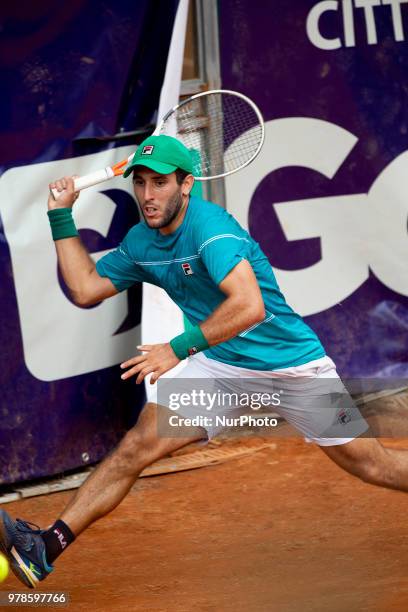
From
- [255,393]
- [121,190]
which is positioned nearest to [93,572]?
[255,393]

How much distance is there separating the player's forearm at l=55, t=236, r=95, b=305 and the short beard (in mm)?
410

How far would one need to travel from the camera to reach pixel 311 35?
6.99m

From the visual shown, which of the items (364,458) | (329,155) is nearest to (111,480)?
(364,458)

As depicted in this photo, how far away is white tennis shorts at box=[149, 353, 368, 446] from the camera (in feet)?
15.8

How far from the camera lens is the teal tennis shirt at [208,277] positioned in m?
4.67

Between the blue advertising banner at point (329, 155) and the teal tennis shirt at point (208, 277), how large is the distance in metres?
2.19

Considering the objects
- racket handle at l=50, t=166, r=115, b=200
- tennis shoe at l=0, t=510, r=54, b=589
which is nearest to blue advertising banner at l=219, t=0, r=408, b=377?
racket handle at l=50, t=166, r=115, b=200

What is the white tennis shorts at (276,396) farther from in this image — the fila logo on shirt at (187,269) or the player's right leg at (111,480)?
the fila logo on shirt at (187,269)

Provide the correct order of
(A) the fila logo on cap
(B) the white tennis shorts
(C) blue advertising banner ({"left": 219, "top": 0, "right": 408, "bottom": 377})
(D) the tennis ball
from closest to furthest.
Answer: (D) the tennis ball, (A) the fila logo on cap, (B) the white tennis shorts, (C) blue advertising banner ({"left": 219, "top": 0, "right": 408, "bottom": 377})

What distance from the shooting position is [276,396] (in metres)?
4.89

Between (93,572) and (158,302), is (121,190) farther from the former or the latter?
(93,572)

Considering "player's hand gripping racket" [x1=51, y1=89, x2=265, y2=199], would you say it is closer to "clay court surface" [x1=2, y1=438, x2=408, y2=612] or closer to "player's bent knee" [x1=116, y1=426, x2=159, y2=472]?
"clay court surface" [x1=2, y1=438, x2=408, y2=612]

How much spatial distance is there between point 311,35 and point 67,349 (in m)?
2.35

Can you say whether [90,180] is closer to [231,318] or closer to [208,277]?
[208,277]
